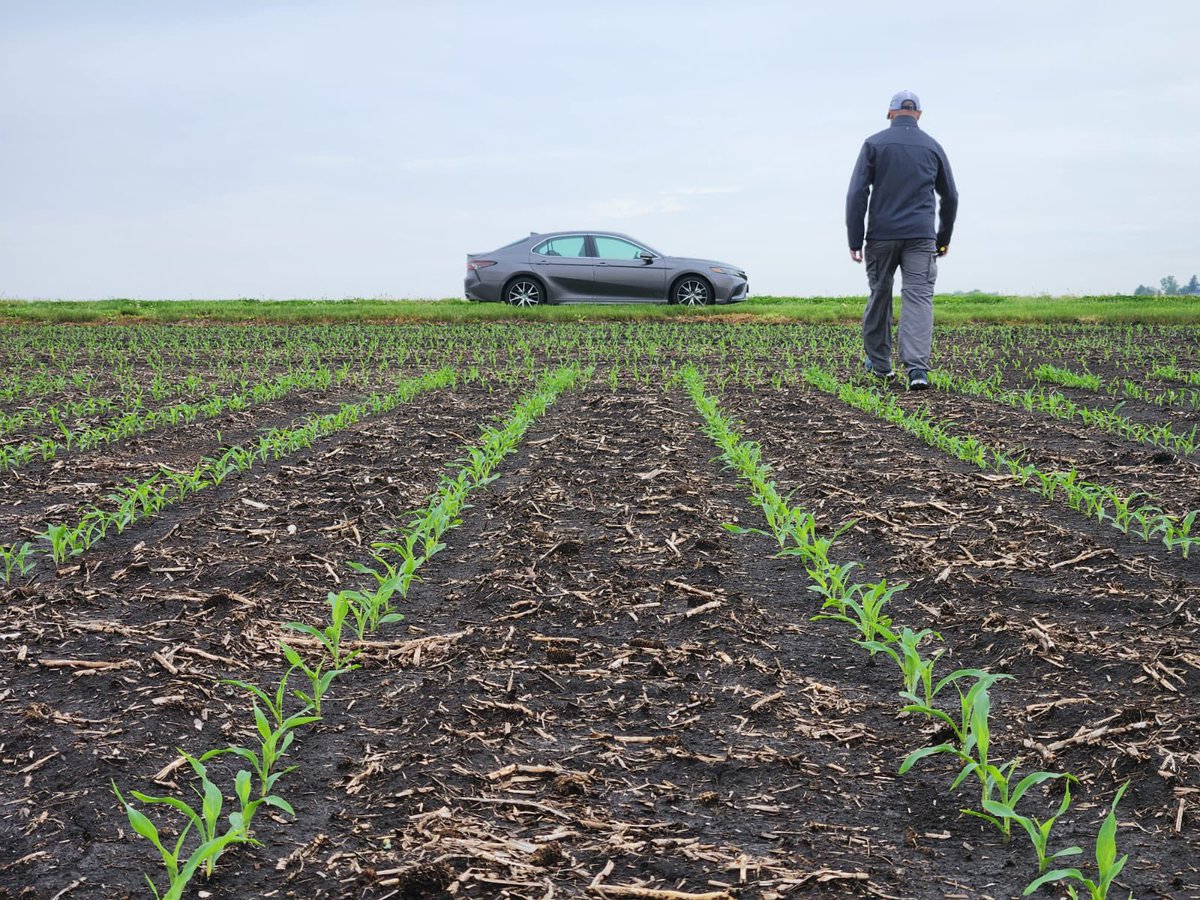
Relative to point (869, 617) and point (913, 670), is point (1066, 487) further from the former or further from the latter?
point (913, 670)

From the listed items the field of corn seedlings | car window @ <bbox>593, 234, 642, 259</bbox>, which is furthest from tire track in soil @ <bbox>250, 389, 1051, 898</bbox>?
car window @ <bbox>593, 234, 642, 259</bbox>

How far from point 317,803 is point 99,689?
1.18 meters

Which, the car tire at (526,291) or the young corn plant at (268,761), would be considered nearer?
the young corn plant at (268,761)

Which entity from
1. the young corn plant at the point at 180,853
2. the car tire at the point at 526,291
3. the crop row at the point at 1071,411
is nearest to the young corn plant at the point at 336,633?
the young corn plant at the point at 180,853

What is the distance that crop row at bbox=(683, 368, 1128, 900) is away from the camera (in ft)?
7.62

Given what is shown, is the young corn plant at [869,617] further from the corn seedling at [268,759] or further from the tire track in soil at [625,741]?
the corn seedling at [268,759]

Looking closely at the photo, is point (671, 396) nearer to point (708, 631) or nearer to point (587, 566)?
point (587, 566)

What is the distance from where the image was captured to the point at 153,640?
3.74 metres

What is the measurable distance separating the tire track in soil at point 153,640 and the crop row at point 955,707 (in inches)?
70.7

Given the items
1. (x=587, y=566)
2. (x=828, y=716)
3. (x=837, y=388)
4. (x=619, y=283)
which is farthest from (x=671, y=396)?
(x=619, y=283)

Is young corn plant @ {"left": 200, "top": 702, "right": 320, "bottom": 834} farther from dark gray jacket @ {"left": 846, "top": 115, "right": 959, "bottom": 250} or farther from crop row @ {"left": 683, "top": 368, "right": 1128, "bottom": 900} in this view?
dark gray jacket @ {"left": 846, "top": 115, "right": 959, "bottom": 250}

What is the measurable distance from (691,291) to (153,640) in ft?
56.3

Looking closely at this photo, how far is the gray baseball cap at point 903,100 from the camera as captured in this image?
388 inches

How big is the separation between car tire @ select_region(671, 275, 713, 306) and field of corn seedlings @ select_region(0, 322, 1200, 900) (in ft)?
41.5
